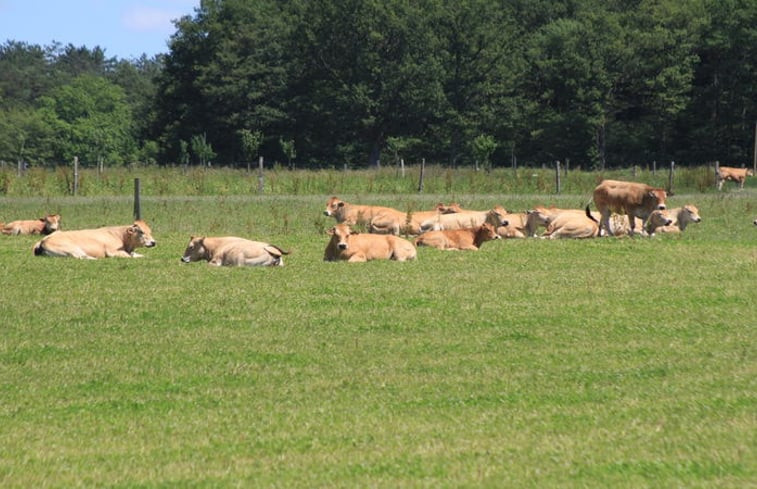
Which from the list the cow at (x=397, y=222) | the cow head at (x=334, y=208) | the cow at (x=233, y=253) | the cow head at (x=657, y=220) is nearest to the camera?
the cow at (x=233, y=253)

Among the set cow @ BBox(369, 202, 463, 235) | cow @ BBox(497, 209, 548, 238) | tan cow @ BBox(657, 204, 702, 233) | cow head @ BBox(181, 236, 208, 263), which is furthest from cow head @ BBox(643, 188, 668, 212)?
cow head @ BBox(181, 236, 208, 263)

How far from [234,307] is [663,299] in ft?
16.6

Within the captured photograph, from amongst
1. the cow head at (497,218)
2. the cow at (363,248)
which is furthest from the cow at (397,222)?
the cow at (363,248)

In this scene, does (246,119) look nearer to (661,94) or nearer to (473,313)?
(661,94)

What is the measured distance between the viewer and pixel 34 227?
82.4 ft

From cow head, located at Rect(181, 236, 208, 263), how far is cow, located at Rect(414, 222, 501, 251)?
4.39m

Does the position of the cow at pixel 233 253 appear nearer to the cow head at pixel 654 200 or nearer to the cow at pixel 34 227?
the cow at pixel 34 227

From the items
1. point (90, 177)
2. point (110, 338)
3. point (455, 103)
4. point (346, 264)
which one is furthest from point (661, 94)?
point (110, 338)

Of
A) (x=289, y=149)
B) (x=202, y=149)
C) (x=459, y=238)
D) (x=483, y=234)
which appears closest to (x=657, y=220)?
(x=483, y=234)

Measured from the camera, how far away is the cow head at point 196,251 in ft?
60.7

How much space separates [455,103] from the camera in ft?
273

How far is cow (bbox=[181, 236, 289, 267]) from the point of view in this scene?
17.9 m

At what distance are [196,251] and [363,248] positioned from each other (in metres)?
2.59

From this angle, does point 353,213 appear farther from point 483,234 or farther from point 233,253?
point 233,253
